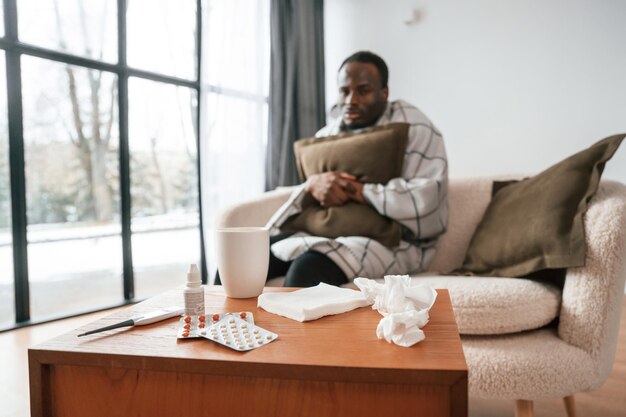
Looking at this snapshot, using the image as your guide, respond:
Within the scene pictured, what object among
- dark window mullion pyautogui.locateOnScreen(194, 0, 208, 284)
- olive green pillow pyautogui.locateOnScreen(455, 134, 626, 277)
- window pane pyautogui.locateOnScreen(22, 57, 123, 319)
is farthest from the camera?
dark window mullion pyautogui.locateOnScreen(194, 0, 208, 284)

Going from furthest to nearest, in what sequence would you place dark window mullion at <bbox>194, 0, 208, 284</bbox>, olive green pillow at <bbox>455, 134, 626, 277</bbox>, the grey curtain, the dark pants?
the grey curtain, dark window mullion at <bbox>194, 0, 208, 284</bbox>, the dark pants, olive green pillow at <bbox>455, 134, 626, 277</bbox>

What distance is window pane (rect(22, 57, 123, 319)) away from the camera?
7.59 feet

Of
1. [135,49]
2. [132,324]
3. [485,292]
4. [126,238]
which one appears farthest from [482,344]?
[135,49]

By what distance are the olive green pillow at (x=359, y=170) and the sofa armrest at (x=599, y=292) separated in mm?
509

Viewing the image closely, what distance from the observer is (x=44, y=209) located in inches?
94.0

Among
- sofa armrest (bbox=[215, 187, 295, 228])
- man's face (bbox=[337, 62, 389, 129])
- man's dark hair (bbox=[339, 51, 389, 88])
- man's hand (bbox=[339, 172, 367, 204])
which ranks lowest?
sofa armrest (bbox=[215, 187, 295, 228])

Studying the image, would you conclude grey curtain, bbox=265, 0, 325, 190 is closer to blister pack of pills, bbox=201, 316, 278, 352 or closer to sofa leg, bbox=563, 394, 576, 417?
sofa leg, bbox=563, 394, 576, 417

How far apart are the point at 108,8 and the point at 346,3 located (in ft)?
5.87

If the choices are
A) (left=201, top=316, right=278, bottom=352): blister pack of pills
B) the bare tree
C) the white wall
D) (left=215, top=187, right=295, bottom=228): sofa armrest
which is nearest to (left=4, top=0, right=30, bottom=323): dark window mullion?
the bare tree

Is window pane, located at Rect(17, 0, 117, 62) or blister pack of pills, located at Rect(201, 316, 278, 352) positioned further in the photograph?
window pane, located at Rect(17, 0, 117, 62)

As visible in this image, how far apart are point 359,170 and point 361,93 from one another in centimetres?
31

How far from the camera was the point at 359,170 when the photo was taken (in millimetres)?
1490

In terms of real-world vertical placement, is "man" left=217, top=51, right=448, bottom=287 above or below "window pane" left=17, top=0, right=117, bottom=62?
below

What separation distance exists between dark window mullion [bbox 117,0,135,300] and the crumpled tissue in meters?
2.12
